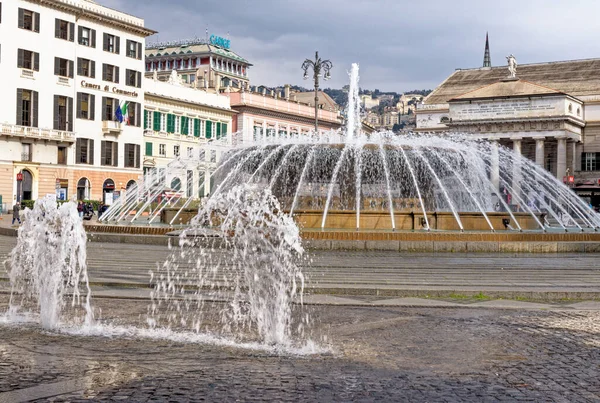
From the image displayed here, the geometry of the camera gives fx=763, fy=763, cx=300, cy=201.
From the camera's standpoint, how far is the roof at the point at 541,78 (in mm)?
90250

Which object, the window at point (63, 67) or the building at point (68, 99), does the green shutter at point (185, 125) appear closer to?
the building at point (68, 99)

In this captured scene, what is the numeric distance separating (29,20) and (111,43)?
8.49 m

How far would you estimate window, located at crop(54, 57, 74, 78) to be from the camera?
57.0m

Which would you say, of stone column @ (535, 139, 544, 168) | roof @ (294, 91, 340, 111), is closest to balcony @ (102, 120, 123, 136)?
stone column @ (535, 139, 544, 168)

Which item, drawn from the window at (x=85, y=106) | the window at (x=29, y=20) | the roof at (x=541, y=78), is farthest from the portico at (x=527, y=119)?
the window at (x=29, y=20)

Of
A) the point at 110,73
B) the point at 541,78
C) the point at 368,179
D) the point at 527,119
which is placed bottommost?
the point at 368,179

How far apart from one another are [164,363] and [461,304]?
5578 mm

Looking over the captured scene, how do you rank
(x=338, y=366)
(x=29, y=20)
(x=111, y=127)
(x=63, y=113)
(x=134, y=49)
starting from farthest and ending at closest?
1. (x=134, y=49)
2. (x=111, y=127)
3. (x=63, y=113)
4. (x=29, y=20)
5. (x=338, y=366)

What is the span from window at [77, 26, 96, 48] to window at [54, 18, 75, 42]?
965 millimetres

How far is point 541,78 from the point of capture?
95.7 meters

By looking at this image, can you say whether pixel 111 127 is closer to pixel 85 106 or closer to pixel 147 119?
pixel 85 106

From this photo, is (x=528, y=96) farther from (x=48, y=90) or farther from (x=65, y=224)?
(x=65, y=224)

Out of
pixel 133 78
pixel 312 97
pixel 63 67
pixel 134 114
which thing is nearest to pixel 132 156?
pixel 134 114

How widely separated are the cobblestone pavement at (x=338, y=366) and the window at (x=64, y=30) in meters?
52.1
